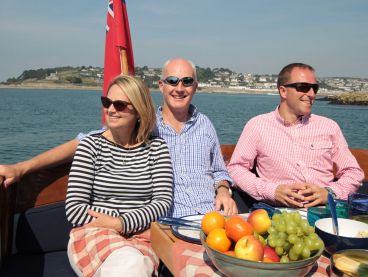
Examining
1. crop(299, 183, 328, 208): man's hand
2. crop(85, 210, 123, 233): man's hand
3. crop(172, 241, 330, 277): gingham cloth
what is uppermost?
crop(172, 241, 330, 277): gingham cloth

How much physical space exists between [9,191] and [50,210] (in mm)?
293

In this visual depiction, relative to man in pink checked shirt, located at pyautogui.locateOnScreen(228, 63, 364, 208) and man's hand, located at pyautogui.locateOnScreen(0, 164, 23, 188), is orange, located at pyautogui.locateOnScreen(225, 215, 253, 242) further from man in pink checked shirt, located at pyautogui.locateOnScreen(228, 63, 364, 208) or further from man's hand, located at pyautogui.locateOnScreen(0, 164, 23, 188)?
man in pink checked shirt, located at pyautogui.locateOnScreen(228, 63, 364, 208)

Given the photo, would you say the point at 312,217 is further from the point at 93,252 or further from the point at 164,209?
the point at 93,252

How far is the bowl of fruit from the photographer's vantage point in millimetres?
1173

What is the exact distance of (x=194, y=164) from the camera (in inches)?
110

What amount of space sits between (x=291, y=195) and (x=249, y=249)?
1430 millimetres

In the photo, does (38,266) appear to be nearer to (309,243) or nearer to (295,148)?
(309,243)

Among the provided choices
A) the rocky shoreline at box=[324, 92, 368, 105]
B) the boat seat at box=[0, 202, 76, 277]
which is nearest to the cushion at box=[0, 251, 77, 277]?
the boat seat at box=[0, 202, 76, 277]

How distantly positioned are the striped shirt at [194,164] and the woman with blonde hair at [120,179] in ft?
1.03

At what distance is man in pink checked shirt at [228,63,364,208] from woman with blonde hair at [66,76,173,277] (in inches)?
30.6

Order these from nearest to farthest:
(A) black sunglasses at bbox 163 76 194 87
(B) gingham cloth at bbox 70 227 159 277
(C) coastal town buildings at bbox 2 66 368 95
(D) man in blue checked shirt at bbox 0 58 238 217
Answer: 1. (B) gingham cloth at bbox 70 227 159 277
2. (D) man in blue checked shirt at bbox 0 58 238 217
3. (A) black sunglasses at bbox 163 76 194 87
4. (C) coastal town buildings at bbox 2 66 368 95

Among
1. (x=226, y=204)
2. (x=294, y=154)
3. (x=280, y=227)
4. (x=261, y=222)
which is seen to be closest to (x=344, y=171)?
(x=294, y=154)

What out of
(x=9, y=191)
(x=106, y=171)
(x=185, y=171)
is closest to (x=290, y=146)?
(x=185, y=171)

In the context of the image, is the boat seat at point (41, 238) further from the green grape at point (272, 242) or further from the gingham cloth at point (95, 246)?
the green grape at point (272, 242)
